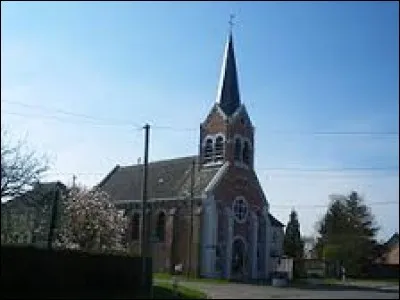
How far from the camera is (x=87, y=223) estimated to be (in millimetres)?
51062

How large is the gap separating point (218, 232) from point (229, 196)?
363cm

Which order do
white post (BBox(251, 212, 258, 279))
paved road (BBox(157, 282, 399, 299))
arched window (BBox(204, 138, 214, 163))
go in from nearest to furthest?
paved road (BBox(157, 282, 399, 299)), white post (BBox(251, 212, 258, 279)), arched window (BBox(204, 138, 214, 163))

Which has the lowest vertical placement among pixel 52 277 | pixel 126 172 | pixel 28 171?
pixel 52 277

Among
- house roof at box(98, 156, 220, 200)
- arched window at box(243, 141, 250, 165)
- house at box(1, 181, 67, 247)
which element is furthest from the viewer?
arched window at box(243, 141, 250, 165)

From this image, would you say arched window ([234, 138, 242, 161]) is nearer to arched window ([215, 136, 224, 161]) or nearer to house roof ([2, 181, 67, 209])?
arched window ([215, 136, 224, 161])

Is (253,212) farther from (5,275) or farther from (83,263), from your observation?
(5,275)

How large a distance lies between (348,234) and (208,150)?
65.1ft

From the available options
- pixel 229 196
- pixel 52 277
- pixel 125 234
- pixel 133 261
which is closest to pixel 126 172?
pixel 125 234

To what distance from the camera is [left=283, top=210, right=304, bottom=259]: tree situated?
272ft

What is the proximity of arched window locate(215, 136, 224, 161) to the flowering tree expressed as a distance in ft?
42.0

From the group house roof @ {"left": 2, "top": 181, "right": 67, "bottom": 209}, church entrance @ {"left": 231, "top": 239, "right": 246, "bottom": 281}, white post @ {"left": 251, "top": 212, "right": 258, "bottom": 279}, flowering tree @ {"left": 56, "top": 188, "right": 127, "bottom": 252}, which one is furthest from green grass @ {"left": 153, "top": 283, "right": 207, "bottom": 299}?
white post @ {"left": 251, "top": 212, "right": 258, "bottom": 279}

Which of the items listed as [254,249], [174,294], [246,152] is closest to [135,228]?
[254,249]

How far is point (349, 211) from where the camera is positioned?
83062 mm

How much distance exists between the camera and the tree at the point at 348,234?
7469 centimetres
